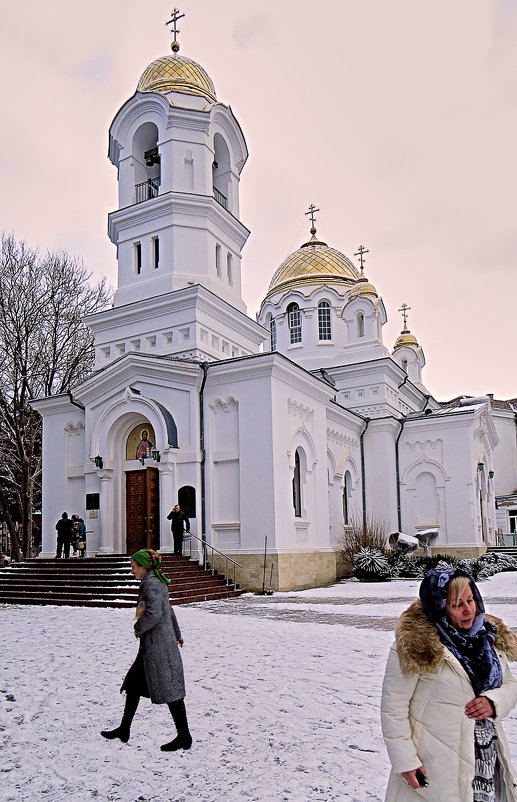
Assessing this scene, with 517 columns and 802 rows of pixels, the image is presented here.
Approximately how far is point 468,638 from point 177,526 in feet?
45.5

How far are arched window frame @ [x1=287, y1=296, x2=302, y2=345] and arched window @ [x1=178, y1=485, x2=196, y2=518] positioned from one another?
45.8 feet

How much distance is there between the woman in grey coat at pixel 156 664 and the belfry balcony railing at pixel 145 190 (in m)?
17.3

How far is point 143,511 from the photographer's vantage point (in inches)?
709

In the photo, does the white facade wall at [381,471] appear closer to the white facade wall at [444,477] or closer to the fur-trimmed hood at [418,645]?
the white facade wall at [444,477]

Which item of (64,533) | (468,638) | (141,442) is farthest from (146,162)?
(468,638)

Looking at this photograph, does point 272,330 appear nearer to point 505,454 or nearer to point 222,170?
point 222,170

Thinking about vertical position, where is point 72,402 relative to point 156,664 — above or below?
above

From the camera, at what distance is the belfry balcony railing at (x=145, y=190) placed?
20891mm

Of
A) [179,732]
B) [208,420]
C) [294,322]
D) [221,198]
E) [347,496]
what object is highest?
[221,198]

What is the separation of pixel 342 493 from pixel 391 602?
897cm

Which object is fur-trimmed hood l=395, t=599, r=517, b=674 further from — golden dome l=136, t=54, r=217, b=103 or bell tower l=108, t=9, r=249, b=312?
golden dome l=136, t=54, r=217, b=103

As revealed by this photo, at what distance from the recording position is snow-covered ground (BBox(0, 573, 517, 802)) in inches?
179

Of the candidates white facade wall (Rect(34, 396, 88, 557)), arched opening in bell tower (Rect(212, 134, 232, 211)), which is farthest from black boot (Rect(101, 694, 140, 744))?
arched opening in bell tower (Rect(212, 134, 232, 211))

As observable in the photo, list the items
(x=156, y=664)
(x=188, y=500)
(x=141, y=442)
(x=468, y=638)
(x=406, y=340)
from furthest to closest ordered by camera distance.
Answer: (x=406, y=340)
(x=141, y=442)
(x=188, y=500)
(x=156, y=664)
(x=468, y=638)
